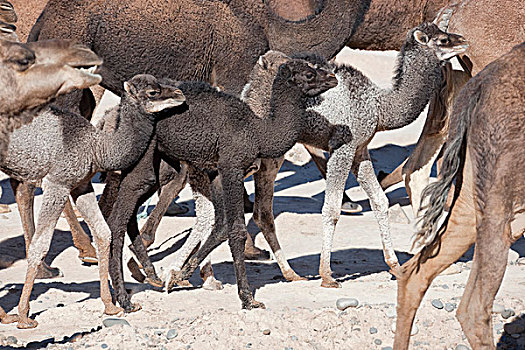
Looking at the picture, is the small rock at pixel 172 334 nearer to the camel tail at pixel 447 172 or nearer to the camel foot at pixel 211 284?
the camel foot at pixel 211 284

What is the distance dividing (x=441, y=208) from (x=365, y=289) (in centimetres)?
259

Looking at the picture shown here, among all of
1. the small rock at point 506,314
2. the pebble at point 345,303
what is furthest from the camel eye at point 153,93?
the small rock at point 506,314

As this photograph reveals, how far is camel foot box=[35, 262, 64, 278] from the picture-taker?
822 centimetres

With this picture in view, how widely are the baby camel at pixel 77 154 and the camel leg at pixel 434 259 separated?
241cm

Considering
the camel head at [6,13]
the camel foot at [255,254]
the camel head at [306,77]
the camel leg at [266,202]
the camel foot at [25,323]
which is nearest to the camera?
the camel foot at [25,323]

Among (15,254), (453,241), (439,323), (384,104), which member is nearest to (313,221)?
(384,104)

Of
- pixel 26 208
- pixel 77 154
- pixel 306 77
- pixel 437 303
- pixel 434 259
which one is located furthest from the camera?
pixel 26 208

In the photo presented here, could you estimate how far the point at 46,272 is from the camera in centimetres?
825

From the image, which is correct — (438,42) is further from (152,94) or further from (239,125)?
(152,94)

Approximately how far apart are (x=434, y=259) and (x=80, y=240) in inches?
182

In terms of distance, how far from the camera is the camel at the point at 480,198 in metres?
4.74

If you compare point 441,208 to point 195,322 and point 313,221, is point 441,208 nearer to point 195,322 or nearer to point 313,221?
point 195,322

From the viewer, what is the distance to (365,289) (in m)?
7.51

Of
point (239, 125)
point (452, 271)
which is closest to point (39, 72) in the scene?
point (239, 125)
